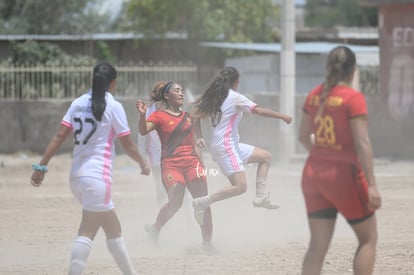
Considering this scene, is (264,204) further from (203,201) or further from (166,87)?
(166,87)

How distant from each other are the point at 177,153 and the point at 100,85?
2937 mm

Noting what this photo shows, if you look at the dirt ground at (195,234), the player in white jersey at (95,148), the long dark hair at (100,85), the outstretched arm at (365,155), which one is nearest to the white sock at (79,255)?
the player in white jersey at (95,148)

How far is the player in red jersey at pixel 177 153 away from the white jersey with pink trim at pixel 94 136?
8.64ft

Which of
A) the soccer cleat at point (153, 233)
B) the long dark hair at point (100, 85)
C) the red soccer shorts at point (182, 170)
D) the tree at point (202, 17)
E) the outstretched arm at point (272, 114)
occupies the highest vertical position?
the tree at point (202, 17)

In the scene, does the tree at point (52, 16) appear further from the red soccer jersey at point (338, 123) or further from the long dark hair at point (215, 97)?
the red soccer jersey at point (338, 123)

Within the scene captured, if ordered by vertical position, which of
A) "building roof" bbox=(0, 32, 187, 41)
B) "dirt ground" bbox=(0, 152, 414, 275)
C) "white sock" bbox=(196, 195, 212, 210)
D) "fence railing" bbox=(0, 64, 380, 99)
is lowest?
"dirt ground" bbox=(0, 152, 414, 275)

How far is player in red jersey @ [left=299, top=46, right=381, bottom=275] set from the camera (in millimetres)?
6129

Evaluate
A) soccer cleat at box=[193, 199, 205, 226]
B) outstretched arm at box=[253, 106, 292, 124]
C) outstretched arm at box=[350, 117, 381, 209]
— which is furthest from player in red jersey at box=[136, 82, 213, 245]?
outstretched arm at box=[350, 117, 381, 209]

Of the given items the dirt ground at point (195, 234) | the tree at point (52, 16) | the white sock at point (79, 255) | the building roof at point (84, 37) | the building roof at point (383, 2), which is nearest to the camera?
the white sock at point (79, 255)

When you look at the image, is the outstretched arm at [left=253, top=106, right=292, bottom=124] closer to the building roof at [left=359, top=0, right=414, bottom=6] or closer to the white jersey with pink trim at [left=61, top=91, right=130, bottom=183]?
the white jersey with pink trim at [left=61, top=91, right=130, bottom=183]

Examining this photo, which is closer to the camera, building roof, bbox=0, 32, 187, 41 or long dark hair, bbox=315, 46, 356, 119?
long dark hair, bbox=315, 46, 356, 119

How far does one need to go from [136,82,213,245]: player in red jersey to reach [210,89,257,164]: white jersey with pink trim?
22 centimetres

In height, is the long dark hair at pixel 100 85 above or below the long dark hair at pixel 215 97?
above

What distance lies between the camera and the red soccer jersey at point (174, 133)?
9.74 meters
